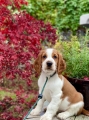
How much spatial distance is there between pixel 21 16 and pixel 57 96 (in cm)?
151

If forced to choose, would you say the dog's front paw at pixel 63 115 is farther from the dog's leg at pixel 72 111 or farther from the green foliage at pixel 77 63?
the green foliage at pixel 77 63

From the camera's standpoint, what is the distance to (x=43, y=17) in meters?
8.78

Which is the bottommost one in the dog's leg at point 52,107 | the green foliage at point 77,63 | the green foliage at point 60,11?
the dog's leg at point 52,107

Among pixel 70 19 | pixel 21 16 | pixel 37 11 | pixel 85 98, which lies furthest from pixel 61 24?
pixel 85 98

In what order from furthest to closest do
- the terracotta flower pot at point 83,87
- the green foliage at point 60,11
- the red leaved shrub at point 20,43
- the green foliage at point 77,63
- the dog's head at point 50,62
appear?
the green foliage at point 60,11 < the red leaved shrub at point 20,43 < the green foliage at point 77,63 < the terracotta flower pot at point 83,87 < the dog's head at point 50,62

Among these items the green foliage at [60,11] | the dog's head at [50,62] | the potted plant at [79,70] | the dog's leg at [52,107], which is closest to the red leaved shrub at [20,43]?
the potted plant at [79,70]

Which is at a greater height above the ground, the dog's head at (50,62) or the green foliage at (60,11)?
Answer: the green foliage at (60,11)

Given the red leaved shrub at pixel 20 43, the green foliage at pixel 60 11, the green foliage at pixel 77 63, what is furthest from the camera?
the green foliage at pixel 60 11

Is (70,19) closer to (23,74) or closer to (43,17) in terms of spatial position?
(43,17)

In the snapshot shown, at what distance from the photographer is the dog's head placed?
295cm

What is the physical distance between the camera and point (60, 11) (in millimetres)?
8656

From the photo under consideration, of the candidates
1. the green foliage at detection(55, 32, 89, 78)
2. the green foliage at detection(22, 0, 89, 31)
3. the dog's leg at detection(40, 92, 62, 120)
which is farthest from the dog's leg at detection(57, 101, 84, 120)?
the green foliage at detection(22, 0, 89, 31)

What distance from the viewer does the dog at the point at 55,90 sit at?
3031 mm

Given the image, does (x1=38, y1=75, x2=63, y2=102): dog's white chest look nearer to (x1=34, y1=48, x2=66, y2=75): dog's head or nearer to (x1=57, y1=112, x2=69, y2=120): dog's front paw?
(x1=34, y1=48, x2=66, y2=75): dog's head
